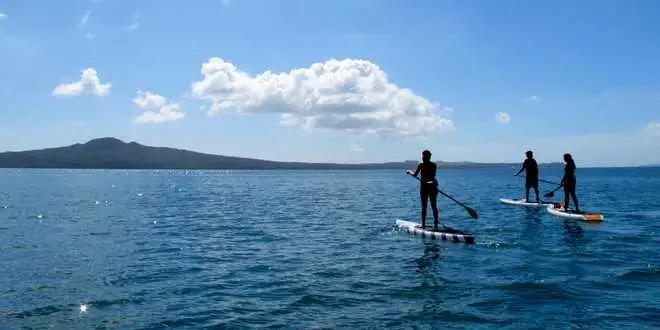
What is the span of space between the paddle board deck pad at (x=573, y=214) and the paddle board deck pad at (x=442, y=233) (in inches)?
401

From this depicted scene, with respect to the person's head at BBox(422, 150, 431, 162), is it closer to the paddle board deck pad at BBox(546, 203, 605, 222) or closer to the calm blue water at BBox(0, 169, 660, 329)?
the calm blue water at BBox(0, 169, 660, 329)

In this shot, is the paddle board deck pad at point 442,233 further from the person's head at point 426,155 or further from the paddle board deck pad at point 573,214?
the paddle board deck pad at point 573,214

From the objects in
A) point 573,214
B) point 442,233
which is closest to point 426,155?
point 442,233

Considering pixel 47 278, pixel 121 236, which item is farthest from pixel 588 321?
pixel 121 236

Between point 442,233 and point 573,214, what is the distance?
38.1ft

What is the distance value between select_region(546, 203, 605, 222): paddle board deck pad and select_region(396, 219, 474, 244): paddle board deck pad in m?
10.2

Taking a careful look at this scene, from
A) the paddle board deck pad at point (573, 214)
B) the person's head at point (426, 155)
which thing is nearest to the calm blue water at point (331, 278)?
the paddle board deck pad at point (573, 214)

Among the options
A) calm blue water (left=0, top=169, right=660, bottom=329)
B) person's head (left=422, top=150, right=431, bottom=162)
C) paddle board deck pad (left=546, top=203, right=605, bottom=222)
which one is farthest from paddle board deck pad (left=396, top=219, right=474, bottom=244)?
paddle board deck pad (left=546, top=203, right=605, bottom=222)

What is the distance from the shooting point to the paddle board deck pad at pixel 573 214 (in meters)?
29.6

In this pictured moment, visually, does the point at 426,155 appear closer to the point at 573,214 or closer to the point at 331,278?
the point at 331,278

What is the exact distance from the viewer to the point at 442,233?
23359mm

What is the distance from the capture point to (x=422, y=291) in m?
14.5

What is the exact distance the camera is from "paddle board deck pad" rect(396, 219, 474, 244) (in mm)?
22312

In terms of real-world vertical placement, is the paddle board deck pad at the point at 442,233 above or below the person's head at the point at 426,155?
below
